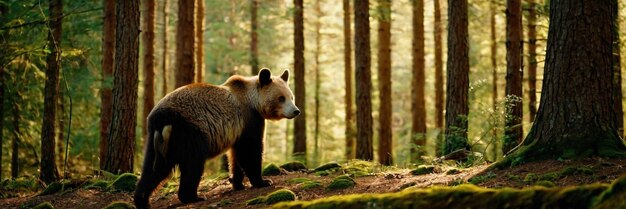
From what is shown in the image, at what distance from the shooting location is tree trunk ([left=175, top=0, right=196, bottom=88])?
54.6 ft

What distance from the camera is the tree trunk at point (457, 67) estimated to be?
13.5m

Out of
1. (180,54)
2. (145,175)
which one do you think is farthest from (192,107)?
→ (180,54)

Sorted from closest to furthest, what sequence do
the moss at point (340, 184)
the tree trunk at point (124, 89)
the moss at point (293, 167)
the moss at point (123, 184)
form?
1. the moss at point (340, 184)
2. the moss at point (123, 184)
3. the tree trunk at point (124, 89)
4. the moss at point (293, 167)

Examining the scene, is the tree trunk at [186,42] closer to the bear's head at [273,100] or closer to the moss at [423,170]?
the bear's head at [273,100]

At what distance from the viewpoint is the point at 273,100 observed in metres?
10.1

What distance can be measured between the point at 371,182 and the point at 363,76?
28.2ft

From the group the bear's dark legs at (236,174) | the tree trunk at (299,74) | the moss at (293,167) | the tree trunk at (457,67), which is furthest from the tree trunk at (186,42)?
the bear's dark legs at (236,174)

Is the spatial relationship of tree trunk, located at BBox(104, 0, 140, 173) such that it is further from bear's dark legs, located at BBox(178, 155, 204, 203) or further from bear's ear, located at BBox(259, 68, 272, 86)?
bear's dark legs, located at BBox(178, 155, 204, 203)

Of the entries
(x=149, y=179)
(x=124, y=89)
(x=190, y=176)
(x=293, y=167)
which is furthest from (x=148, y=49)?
(x=190, y=176)

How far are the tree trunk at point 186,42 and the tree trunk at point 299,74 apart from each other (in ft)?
16.8

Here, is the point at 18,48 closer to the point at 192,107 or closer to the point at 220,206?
the point at 192,107

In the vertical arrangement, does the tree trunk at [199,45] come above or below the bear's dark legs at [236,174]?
above

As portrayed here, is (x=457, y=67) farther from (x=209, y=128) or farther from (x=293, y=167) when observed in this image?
(x=209, y=128)

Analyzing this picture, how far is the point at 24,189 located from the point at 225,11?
21.5 meters
